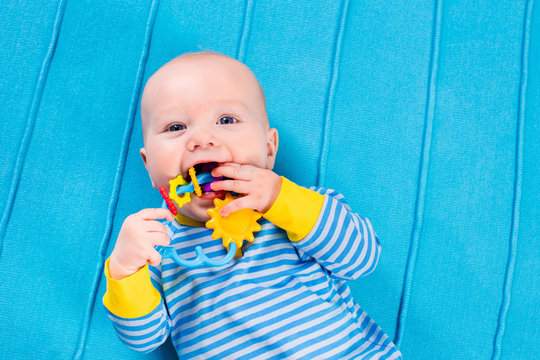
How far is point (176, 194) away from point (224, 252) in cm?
15

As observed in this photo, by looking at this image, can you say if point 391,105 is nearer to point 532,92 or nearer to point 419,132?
point 419,132

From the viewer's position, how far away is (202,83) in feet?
2.65

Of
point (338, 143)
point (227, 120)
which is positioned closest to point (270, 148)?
point (227, 120)

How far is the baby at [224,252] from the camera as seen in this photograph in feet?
2.54

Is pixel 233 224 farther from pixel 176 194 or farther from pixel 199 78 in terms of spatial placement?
pixel 199 78

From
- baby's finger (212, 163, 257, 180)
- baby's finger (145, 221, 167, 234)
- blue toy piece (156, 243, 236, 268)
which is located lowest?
blue toy piece (156, 243, 236, 268)

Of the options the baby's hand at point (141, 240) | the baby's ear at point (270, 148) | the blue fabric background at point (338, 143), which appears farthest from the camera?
the blue fabric background at point (338, 143)

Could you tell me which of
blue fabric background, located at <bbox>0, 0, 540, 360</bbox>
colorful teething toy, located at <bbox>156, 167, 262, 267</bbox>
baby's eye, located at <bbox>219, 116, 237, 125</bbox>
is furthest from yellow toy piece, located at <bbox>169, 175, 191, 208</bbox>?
blue fabric background, located at <bbox>0, 0, 540, 360</bbox>

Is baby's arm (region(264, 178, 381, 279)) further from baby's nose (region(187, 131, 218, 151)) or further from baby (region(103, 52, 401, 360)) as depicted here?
baby's nose (region(187, 131, 218, 151))

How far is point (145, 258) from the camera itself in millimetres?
741

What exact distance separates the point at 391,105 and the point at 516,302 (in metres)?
0.48

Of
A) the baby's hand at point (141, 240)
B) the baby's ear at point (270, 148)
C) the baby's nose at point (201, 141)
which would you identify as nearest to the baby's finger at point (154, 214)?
the baby's hand at point (141, 240)

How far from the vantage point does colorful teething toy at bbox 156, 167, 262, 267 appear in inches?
29.5

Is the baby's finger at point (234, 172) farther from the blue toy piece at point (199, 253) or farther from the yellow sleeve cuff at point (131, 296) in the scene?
the yellow sleeve cuff at point (131, 296)
